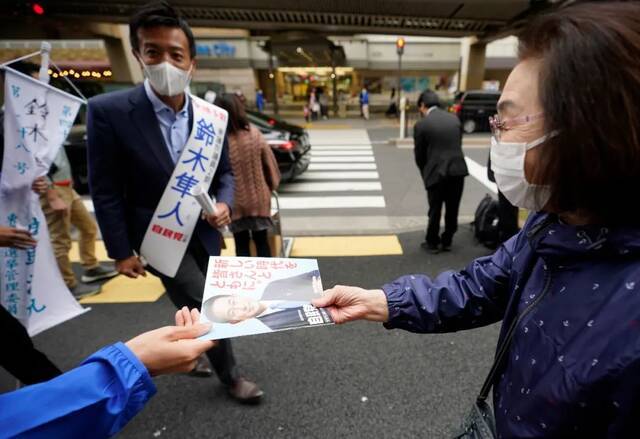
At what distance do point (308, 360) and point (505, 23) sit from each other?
15.3m

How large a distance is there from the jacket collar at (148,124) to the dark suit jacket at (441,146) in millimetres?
2935

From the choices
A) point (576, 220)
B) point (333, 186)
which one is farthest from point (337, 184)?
point (576, 220)

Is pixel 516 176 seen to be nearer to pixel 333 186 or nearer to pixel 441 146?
Answer: pixel 441 146

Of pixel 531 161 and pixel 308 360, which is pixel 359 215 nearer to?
pixel 308 360

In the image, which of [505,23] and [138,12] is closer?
[138,12]

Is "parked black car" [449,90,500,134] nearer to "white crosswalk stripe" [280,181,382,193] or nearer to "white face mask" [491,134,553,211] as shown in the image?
"white crosswalk stripe" [280,181,382,193]

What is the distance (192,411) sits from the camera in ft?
7.09

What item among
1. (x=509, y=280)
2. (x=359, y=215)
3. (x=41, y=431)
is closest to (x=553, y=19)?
(x=509, y=280)

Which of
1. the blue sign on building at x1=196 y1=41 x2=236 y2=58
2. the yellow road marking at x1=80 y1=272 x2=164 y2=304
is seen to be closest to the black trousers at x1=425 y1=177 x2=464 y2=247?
the yellow road marking at x1=80 y1=272 x2=164 y2=304

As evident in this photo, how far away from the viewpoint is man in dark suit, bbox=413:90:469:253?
4.02 meters

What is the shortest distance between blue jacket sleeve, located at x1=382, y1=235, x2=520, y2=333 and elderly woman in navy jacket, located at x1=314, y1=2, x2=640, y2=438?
18 cm

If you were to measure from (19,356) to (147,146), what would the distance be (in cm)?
119

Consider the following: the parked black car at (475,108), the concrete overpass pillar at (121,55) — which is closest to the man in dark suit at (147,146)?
the parked black car at (475,108)

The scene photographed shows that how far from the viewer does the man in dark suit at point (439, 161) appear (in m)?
4.02
